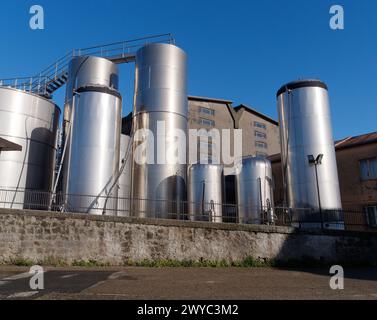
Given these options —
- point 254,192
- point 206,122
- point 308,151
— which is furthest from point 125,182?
point 206,122

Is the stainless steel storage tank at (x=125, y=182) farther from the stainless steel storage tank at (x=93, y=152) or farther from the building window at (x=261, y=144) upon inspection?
the building window at (x=261, y=144)

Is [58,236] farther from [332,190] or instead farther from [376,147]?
[376,147]

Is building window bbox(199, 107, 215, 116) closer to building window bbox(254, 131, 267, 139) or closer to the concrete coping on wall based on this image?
building window bbox(254, 131, 267, 139)

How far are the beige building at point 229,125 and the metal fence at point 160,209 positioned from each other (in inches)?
801

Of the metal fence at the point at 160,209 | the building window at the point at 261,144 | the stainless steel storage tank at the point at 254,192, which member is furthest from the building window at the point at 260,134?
the metal fence at the point at 160,209

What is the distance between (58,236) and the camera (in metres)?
12.1

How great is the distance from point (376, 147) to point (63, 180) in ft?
60.6

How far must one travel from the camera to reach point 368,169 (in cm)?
2128

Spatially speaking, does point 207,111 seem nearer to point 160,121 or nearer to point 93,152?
point 160,121

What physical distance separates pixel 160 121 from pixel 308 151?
7618 millimetres

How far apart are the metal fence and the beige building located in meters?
20.4

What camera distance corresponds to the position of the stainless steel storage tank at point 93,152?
1410 cm

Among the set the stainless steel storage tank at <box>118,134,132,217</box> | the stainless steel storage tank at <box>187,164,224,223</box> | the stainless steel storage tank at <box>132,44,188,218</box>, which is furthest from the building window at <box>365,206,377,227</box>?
the stainless steel storage tank at <box>118,134,132,217</box>

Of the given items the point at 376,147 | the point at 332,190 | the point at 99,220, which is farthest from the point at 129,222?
the point at 376,147
